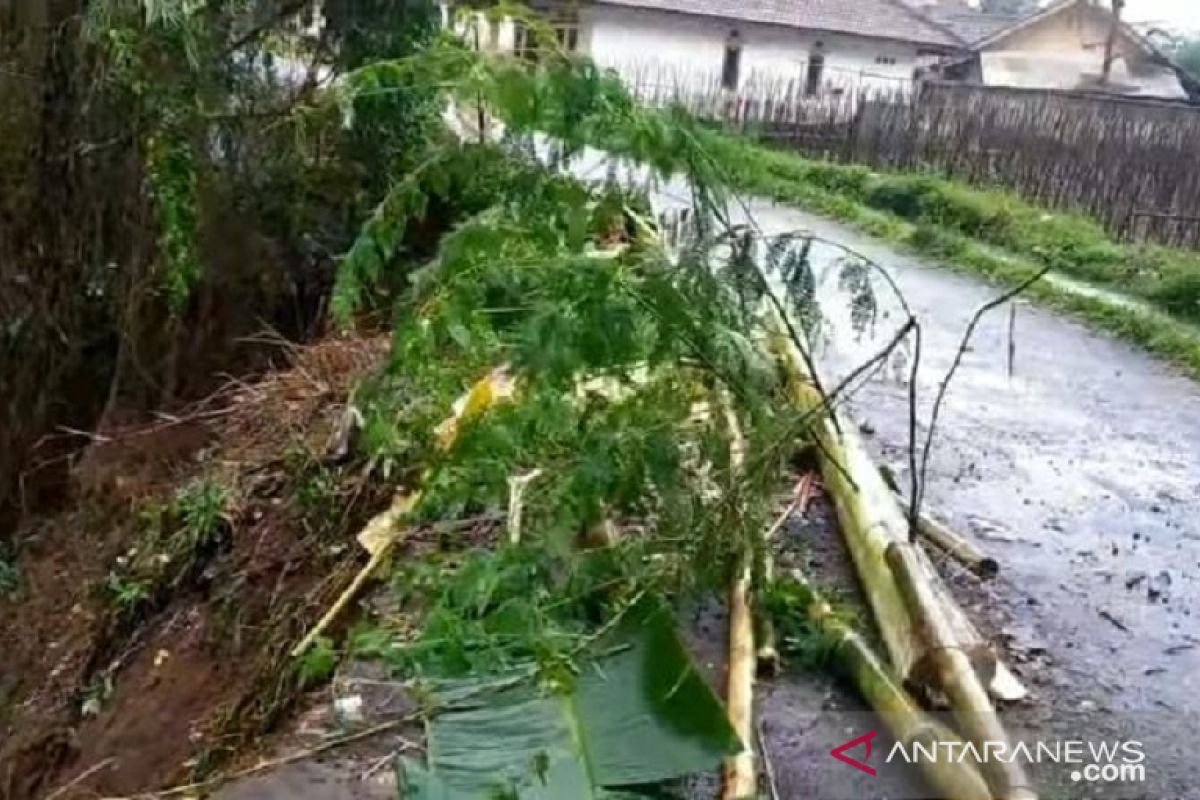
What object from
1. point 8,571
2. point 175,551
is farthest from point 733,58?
point 175,551

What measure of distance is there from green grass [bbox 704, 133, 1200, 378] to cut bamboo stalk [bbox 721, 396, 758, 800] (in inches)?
90.9

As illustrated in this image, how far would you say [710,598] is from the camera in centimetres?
268

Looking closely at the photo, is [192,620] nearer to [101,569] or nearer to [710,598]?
[101,569]

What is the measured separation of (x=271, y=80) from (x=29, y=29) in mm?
916

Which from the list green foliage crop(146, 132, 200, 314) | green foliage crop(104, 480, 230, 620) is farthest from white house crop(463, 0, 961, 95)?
green foliage crop(104, 480, 230, 620)

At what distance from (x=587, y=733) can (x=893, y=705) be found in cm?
68

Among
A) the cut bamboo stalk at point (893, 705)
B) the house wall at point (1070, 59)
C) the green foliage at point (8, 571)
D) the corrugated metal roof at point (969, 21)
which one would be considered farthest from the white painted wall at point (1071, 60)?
the green foliage at point (8, 571)

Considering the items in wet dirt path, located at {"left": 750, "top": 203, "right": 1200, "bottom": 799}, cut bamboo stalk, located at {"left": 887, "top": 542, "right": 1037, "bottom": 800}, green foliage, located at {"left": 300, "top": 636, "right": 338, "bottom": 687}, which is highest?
cut bamboo stalk, located at {"left": 887, "top": 542, "right": 1037, "bottom": 800}

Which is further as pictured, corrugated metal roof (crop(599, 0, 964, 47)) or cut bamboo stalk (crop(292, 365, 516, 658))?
corrugated metal roof (crop(599, 0, 964, 47))

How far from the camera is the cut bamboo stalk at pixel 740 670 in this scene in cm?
208

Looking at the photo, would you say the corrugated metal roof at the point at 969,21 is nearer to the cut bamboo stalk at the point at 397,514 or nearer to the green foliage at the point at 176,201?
the green foliage at the point at 176,201

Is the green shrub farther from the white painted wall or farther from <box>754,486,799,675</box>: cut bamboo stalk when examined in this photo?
<box>754,486,799,675</box>: cut bamboo stalk

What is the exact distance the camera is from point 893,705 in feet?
7.66

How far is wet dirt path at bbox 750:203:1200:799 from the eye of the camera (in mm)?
2621
